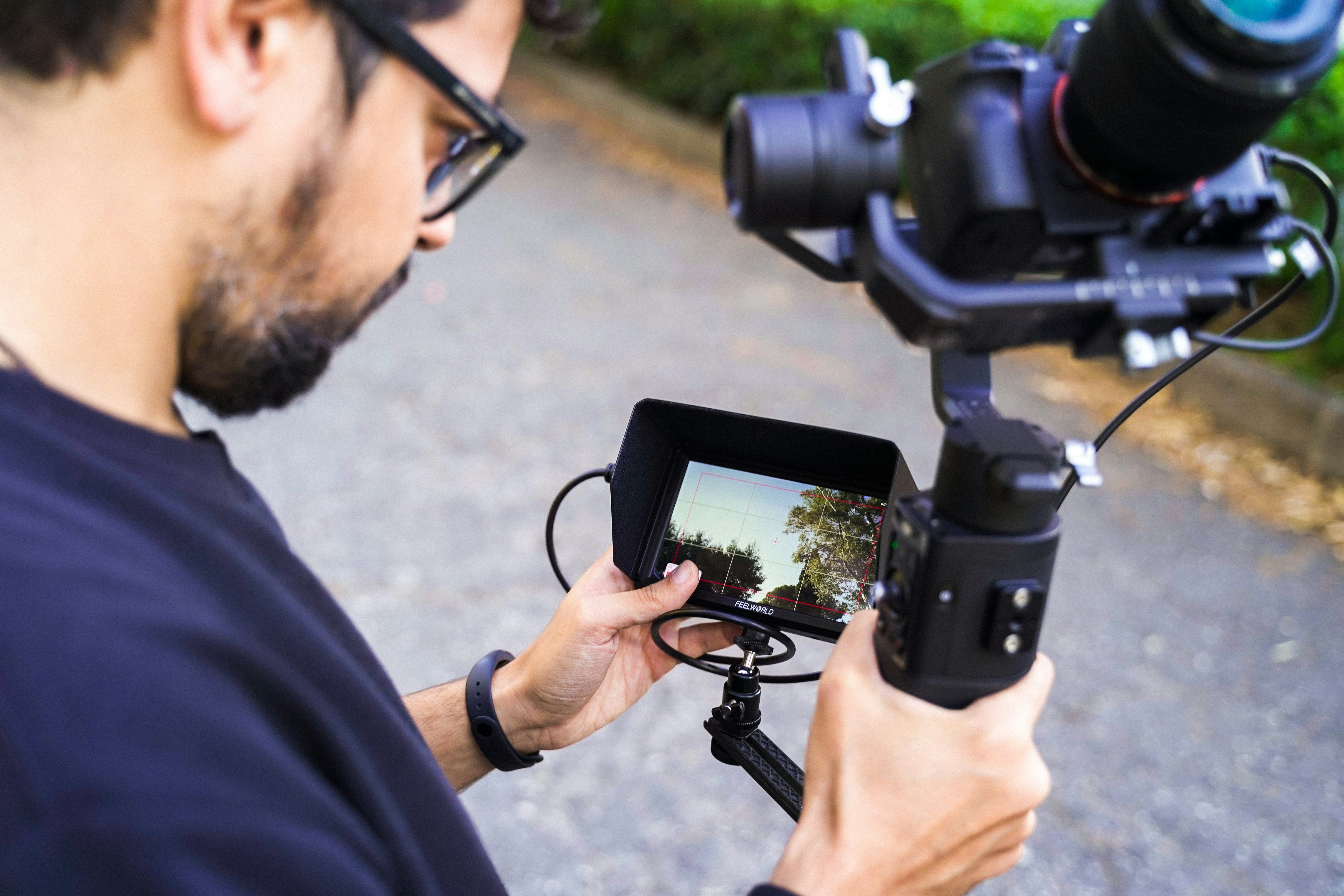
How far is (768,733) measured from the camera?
2957 mm

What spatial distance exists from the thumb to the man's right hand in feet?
1.59

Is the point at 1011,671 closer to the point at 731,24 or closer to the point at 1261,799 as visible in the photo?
the point at 1261,799

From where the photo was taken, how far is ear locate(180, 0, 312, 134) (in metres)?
0.80

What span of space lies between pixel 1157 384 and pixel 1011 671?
20.1 inches

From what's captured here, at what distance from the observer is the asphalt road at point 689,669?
264 cm

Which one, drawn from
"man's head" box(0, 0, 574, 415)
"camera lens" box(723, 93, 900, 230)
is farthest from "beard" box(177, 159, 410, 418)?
"camera lens" box(723, 93, 900, 230)

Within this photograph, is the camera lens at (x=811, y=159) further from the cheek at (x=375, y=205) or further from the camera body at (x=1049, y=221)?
the cheek at (x=375, y=205)

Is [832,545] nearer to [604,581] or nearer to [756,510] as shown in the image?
[756,510]

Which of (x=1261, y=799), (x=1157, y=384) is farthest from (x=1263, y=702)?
(x=1157, y=384)

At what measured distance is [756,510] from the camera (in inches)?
59.1

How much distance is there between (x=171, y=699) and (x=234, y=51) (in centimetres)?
50

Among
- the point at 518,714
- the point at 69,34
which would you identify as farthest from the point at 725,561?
the point at 69,34

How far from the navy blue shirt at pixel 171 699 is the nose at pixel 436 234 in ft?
→ 1.10

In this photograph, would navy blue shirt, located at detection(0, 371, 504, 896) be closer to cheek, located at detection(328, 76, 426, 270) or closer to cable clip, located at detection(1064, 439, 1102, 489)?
cheek, located at detection(328, 76, 426, 270)
